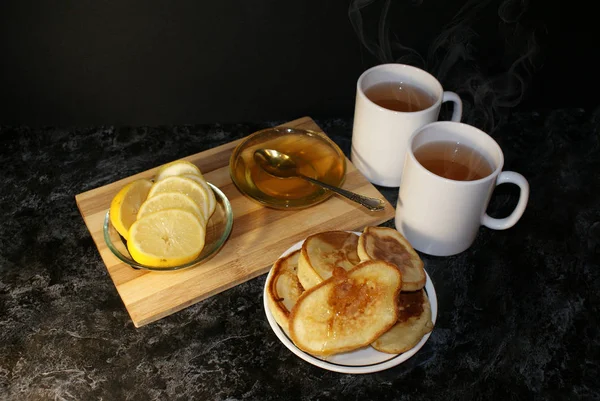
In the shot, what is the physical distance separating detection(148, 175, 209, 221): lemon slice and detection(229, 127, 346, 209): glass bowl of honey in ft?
0.40

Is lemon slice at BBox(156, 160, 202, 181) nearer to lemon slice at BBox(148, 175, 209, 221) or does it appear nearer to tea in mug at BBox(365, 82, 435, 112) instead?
lemon slice at BBox(148, 175, 209, 221)

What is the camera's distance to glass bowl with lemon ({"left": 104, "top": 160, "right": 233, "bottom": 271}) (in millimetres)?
1237

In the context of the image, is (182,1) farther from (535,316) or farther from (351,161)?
(535,316)

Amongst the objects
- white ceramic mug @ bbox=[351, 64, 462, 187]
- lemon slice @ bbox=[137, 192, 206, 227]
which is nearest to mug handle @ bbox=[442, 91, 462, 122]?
white ceramic mug @ bbox=[351, 64, 462, 187]

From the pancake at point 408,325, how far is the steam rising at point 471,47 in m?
0.72

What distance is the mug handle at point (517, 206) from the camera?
129 cm

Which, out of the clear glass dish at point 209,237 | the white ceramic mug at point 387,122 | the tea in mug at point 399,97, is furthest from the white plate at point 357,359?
the tea in mug at point 399,97

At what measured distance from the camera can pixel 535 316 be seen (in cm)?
130

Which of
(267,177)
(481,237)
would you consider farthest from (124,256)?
(481,237)

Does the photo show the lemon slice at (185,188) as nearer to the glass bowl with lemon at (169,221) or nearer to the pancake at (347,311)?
the glass bowl with lemon at (169,221)

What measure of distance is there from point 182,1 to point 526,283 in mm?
1015

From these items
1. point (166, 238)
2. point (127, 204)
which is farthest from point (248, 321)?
point (127, 204)

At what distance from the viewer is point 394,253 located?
4.04 feet

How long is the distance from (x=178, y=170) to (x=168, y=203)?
5.0 inches
